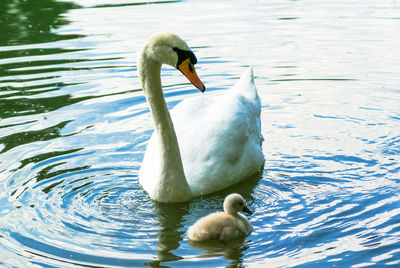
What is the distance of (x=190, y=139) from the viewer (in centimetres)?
867

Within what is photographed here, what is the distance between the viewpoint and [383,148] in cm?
Result: 945

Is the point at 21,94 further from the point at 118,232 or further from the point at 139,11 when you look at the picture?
the point at 139,11

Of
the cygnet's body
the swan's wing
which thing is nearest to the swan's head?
the swan's wing

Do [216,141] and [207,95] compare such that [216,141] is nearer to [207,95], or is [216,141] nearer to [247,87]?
[247,87]

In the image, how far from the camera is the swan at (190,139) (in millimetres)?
7676

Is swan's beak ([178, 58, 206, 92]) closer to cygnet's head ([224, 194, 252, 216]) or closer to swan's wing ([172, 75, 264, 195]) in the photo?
swan's wing ([172, 75, 264, 195])

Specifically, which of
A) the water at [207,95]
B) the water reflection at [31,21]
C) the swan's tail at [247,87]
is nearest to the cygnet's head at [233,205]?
the water at [207,95]

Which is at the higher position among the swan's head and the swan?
the swan's head

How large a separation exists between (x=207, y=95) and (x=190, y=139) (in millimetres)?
3436

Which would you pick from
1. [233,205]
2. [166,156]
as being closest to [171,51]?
[166,156]

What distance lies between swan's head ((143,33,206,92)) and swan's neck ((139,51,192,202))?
408 mm

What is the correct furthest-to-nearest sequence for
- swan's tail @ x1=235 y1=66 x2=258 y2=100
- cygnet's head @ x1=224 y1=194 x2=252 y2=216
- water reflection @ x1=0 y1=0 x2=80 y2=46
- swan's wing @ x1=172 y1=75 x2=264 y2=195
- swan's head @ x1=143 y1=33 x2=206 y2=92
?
water reflection @ x1=0 y1=0 x2=80 y2=46, swan's tail @ x1=235 y1=66 x2=258 y2=100, swan's wing @ x1=172 y1=75 x2=264 y2=195, swan's head @ x1=143 y1=33 x2=206 y2=92, cygnet's head @ x1=224 y1=194 x2=252 y2=216

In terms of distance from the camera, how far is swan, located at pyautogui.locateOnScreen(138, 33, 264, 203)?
7676 millimetres

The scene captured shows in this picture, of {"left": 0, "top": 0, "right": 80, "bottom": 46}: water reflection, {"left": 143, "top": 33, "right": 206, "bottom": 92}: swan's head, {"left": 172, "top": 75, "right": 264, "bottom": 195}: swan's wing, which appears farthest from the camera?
{"left": 0, "top": 0, "right": 80, "bottom": 46}: water reflection
